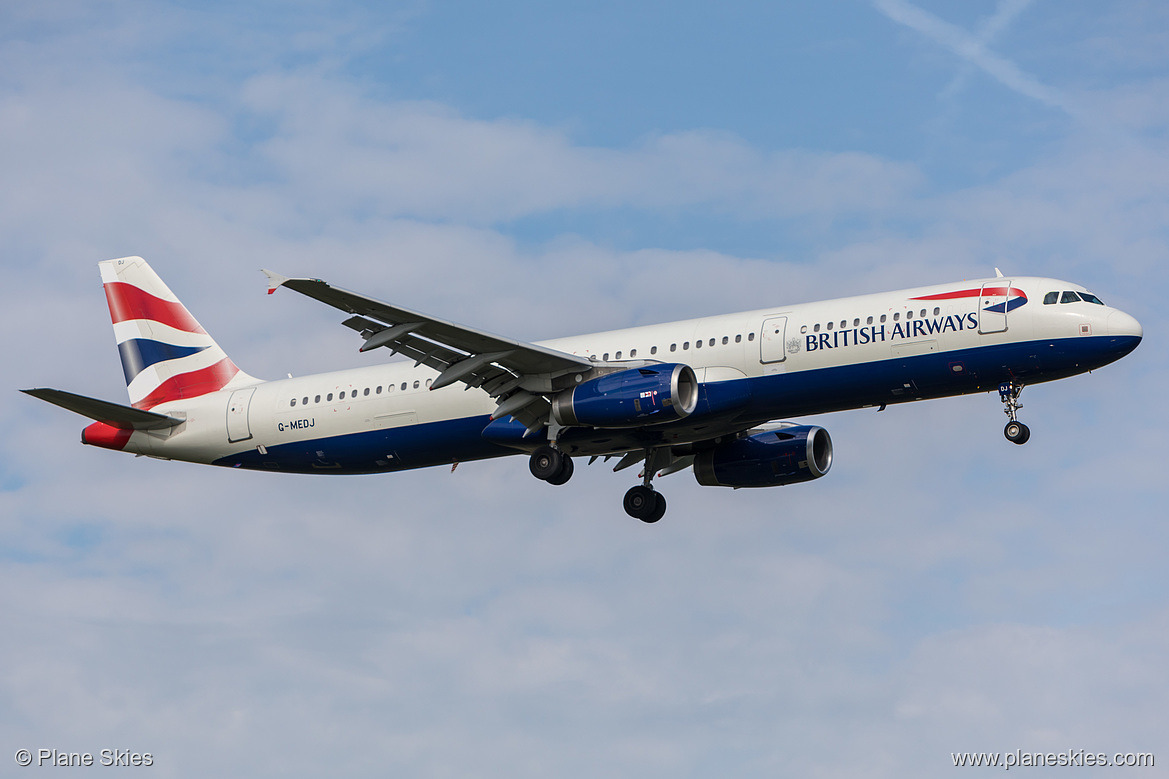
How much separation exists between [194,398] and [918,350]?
74.3ft

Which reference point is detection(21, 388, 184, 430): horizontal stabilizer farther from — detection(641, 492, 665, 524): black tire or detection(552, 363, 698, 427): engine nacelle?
detection(641, 492, 665, 524): black tire

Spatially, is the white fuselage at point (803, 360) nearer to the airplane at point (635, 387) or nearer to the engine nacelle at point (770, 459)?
the airplane at point (635, 387)

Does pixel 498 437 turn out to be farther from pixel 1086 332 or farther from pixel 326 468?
pixel 1086 332

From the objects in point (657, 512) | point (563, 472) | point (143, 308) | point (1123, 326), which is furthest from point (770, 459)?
point (143, 308)

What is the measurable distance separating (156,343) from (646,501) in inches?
664

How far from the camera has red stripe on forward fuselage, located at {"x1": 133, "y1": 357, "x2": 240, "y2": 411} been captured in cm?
4488

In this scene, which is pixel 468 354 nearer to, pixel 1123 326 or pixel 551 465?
pixel 551 465

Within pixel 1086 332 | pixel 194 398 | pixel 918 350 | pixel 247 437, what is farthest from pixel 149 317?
pixel 1086 332

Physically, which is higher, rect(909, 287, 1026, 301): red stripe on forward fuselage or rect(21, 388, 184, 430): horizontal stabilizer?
rect(909, 287, 1026, 301): red stripe on forward fuselage

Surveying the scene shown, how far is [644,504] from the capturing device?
43281mm

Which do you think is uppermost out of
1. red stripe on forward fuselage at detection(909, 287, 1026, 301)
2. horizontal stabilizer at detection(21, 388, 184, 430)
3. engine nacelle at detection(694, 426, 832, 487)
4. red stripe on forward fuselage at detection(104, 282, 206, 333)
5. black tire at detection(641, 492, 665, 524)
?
red stripe on forward fuselage at detection(104, 282, 206, 333)

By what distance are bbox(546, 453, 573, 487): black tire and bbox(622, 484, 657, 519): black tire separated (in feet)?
16.9

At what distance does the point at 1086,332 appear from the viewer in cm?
3447

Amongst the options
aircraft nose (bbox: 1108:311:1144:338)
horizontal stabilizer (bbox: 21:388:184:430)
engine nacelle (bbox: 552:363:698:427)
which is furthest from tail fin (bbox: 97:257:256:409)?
aircraft nose (bbox: 1108:311:1144:338)
